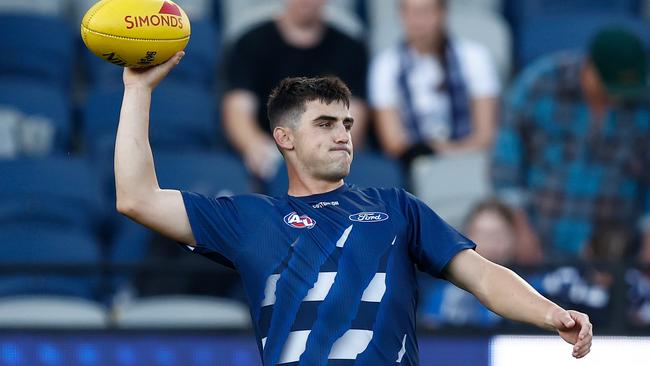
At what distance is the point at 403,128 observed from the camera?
985cm

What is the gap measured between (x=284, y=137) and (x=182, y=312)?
277 centimetres

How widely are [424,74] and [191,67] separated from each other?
168cm

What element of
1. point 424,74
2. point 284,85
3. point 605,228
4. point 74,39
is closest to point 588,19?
point 424,74

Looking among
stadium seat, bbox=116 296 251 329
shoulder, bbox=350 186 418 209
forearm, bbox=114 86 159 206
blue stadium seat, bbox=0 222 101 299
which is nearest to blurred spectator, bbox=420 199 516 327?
stadium seat, bbox=116 296 251 329

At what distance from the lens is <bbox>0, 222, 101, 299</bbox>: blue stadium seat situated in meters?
8.46

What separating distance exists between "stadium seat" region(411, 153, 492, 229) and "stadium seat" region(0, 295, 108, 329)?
2239 mm

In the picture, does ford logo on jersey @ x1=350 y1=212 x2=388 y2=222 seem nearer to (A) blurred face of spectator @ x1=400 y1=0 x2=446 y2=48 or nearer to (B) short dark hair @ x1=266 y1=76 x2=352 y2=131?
(B) short dark hair @ x1=266 y1=76 x2=352 y2=131

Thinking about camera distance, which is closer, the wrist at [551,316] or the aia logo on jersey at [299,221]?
the wrist at [551,316]

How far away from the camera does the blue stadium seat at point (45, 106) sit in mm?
9742

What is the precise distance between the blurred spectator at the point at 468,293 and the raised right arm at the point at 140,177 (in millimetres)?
2773

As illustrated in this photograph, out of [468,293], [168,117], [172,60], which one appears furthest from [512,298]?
[168,117]

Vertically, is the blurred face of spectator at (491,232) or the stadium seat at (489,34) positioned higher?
the stadium seat at (489,34)

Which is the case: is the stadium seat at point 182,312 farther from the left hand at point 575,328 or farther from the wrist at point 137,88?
the left hand at point 575,328

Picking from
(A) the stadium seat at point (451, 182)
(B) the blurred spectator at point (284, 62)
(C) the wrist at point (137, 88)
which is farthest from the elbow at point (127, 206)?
(B) the blurred spectator at point (284, 62)
